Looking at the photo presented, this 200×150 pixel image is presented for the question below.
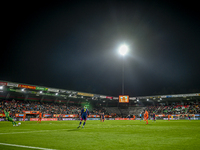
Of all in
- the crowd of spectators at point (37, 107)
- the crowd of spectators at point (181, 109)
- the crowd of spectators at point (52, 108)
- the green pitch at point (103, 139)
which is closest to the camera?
the green pitch at point (103, 139)

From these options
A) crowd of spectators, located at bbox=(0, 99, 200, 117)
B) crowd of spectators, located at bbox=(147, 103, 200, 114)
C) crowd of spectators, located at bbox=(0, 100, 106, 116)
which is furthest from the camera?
crowd of spectators, located at bbox=(147, 103, 200, 114)

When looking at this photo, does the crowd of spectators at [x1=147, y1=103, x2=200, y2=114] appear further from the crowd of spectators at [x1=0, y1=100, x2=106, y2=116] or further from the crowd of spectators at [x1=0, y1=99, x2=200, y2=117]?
the crowd of spectators at [x1=0, y1=100, x2=106, y2=116]

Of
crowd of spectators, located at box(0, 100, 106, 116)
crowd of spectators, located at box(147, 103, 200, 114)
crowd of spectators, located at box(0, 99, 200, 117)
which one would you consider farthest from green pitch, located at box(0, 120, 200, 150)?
crowd of spectators, located at box(147, 103, 200, 114)

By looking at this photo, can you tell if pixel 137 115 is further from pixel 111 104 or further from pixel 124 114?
pixel 111 104

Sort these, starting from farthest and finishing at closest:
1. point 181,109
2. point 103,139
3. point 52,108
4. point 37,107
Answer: point 181,109 < point 52,108 < point 37,107 < point 103,139

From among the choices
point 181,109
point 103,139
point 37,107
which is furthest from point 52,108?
point 103,139

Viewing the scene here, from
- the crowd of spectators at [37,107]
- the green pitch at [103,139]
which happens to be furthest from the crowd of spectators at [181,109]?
the green pitch at [103,139]

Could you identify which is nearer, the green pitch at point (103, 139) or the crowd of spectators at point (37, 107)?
the green pitch at point (103, 139)

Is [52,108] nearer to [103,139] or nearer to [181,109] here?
[181,109]

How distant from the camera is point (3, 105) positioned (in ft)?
149

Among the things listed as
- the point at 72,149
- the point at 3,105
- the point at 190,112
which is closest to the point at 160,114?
the point at 190,112

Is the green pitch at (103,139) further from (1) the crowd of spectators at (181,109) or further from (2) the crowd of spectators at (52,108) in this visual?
(1) the crowd of spectators at (181,109)

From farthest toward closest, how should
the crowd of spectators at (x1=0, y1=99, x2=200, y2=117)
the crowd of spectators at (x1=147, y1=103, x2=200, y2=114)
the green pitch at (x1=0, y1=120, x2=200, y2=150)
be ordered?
the crowd of spectators at (x1=147, y1=103, x2=200, y2=114) < the crowd of spectators at (x1=0, y1=99, x2=200, y2=117) < the green pitch at (x1=0, y1=120, x2=200, y2=150)

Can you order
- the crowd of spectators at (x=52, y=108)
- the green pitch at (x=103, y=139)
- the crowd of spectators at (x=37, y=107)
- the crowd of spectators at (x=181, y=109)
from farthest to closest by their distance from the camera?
the crowd of spectators at (x=181, y=109), the crowd of spectators at (x=52, y=108), the crowd of spectators at (x=37, y=107), the green pitch at (x=103, y=139)
